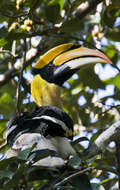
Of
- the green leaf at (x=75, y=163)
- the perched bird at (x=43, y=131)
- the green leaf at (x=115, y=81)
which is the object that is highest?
the green leaf at (x=75, y=163)

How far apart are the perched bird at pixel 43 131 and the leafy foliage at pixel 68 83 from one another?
14cm

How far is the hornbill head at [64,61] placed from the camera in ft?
10.0

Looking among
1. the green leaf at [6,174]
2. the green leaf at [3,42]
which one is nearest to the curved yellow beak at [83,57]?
the green leaf at [3,42]

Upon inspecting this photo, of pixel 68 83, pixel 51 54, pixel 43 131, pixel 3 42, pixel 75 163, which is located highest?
pixel 3 42

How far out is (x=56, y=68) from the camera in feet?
11.5

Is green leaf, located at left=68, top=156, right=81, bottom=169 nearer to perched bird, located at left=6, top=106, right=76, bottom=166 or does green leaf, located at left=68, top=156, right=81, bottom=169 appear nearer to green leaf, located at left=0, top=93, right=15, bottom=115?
perched bird, located at left=6, top=106, right=76, bottom=166

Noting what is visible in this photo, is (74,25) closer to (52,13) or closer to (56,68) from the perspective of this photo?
(52,13)

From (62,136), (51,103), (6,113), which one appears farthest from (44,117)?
(6,113)

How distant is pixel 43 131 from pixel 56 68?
2.76 feet

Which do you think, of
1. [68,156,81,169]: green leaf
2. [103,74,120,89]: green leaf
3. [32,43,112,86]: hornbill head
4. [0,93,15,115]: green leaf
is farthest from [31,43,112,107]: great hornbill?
[68,156,81,169]: green leaf

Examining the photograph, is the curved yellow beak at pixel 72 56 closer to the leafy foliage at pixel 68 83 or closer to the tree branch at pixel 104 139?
the leafy foliage at pixel 68 83

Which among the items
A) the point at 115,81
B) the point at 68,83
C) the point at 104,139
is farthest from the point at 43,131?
the point at 68,83

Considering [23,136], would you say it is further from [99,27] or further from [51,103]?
[99,27]

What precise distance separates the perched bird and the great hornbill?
428 mm
